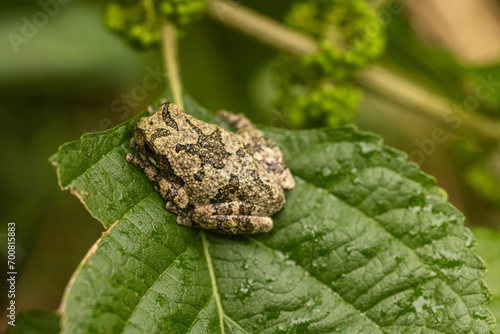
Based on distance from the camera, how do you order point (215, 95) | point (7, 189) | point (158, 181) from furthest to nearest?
point (215, 95), point (7, 189), point (158, 181)

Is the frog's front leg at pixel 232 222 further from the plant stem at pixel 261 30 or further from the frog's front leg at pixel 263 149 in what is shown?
the plant stem at pixel 261 30

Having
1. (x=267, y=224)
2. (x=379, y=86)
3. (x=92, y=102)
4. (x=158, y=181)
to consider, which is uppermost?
(x=379, y=86)

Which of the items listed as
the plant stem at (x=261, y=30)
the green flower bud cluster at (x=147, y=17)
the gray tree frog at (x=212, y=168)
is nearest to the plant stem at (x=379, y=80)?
the plant stem at (x=261, y=30)

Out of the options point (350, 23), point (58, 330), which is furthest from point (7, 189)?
point (350, 23)

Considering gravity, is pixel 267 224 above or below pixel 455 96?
below

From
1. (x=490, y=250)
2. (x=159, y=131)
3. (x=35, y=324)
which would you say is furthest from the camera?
(x=490, y=250)

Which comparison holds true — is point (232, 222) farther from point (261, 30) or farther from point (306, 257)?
point (261, 30)

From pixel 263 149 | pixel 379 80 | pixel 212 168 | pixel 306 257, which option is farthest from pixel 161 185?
pixel 379 80

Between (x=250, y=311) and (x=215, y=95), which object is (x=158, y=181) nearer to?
(x=250, y=311)
